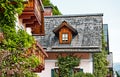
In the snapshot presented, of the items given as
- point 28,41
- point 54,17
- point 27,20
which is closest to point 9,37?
point 28,41

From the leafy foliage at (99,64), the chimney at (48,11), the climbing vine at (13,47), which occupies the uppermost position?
the chimney at (48,11)

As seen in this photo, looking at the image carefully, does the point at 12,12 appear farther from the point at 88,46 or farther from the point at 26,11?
the point at 88,46

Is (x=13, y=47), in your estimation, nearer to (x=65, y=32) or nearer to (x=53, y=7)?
(x=65, y=32)

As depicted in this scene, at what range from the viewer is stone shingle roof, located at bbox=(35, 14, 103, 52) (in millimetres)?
36500

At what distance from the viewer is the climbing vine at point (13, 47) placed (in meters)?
13.2

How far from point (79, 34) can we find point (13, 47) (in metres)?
23.2

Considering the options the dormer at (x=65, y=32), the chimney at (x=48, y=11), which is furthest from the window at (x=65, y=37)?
the chimney at (x=48, y=11)

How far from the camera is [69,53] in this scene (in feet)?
120

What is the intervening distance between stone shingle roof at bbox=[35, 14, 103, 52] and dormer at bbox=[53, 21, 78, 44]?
34cm

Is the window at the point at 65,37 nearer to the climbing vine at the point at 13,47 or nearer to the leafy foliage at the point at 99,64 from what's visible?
the leafy foliage at the point at 99,64

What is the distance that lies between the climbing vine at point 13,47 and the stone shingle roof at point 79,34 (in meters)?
19.9

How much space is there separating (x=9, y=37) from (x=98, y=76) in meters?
24.6

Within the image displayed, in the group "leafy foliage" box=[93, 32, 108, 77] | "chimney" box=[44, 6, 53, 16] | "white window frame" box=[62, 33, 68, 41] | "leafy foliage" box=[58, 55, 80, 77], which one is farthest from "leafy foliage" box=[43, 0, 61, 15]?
"leafy foliage" box=[58, 55, 80, 77]

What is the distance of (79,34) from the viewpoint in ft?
125
